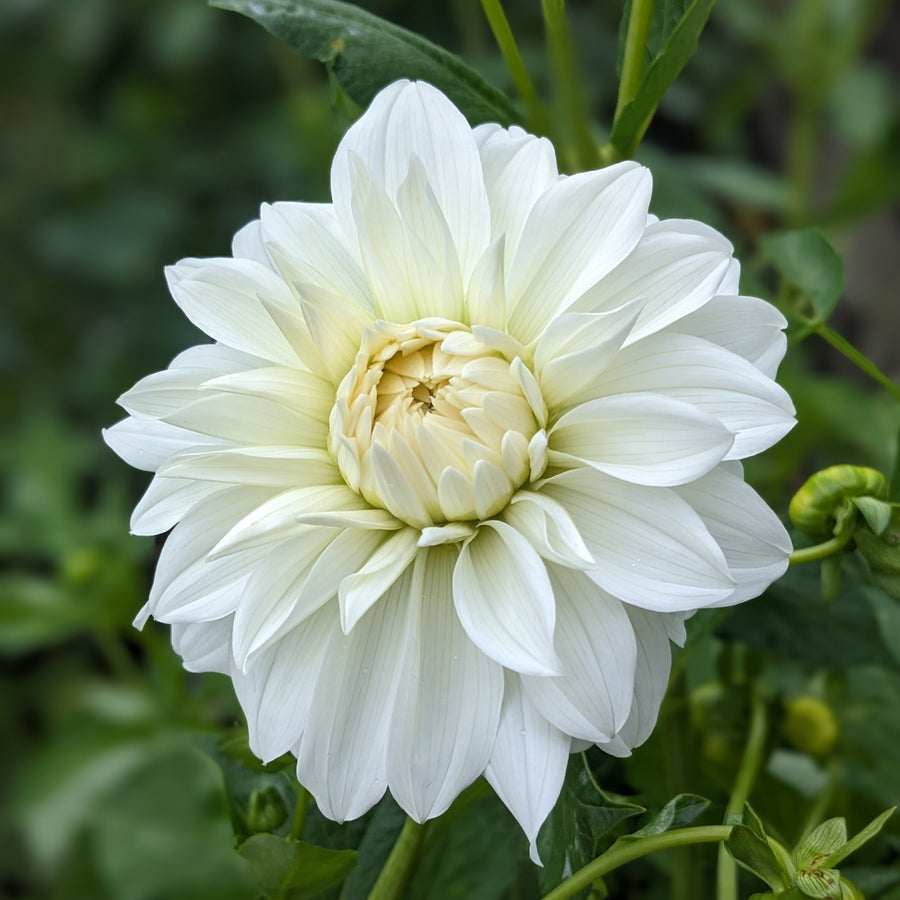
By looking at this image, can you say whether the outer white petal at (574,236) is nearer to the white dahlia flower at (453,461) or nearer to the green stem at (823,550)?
the white dahlia flower at (453,461)

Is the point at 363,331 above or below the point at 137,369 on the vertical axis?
above

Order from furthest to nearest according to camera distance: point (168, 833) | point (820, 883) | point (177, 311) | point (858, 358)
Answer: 1. point (177, 311)
2. point (168, 833)
3. point (858, 358)
4. point (820, 883)

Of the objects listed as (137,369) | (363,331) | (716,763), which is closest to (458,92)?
(363,331)

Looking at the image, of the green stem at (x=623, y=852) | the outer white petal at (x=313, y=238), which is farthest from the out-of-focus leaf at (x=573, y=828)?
the outer white petal at (x=313, y=238)

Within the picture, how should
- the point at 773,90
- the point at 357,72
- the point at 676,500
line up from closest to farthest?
the point at 676,500, the point at 357,72, the point at 773,90

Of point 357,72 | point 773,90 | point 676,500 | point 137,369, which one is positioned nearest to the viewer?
point 676,500

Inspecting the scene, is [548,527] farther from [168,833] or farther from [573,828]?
[168,833]

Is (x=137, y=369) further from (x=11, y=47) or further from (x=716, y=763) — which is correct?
(x=716, y=763)

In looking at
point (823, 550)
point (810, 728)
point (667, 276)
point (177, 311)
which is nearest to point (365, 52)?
point (667, 276)
